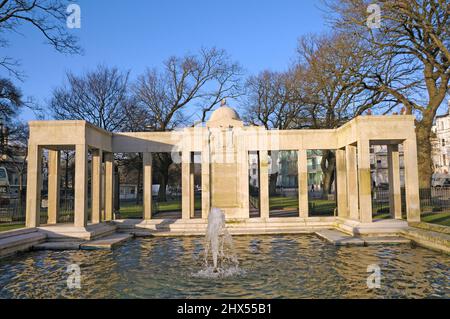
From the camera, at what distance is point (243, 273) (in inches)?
373

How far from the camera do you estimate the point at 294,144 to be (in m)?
20.8

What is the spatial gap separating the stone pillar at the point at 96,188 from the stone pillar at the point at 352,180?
13226mm

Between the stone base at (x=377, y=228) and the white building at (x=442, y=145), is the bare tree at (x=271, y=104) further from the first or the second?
the white building at (x=442, y=145)

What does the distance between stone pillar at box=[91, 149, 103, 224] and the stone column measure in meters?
15.5

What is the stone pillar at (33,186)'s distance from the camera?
15922 millimetres

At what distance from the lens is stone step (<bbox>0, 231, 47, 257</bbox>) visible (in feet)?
40.6

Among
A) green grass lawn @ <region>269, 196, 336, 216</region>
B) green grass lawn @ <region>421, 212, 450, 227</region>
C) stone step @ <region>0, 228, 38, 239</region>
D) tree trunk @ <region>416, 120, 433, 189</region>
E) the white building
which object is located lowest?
green grass lawn @ <region>269, 196, 336, 216</region>

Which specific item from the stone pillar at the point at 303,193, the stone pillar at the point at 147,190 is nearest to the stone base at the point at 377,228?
the stone pillar at the point at 303,193

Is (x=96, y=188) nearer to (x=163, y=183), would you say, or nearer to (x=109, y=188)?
(x=109, y=188)

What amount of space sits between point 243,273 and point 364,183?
1008 centimetres
